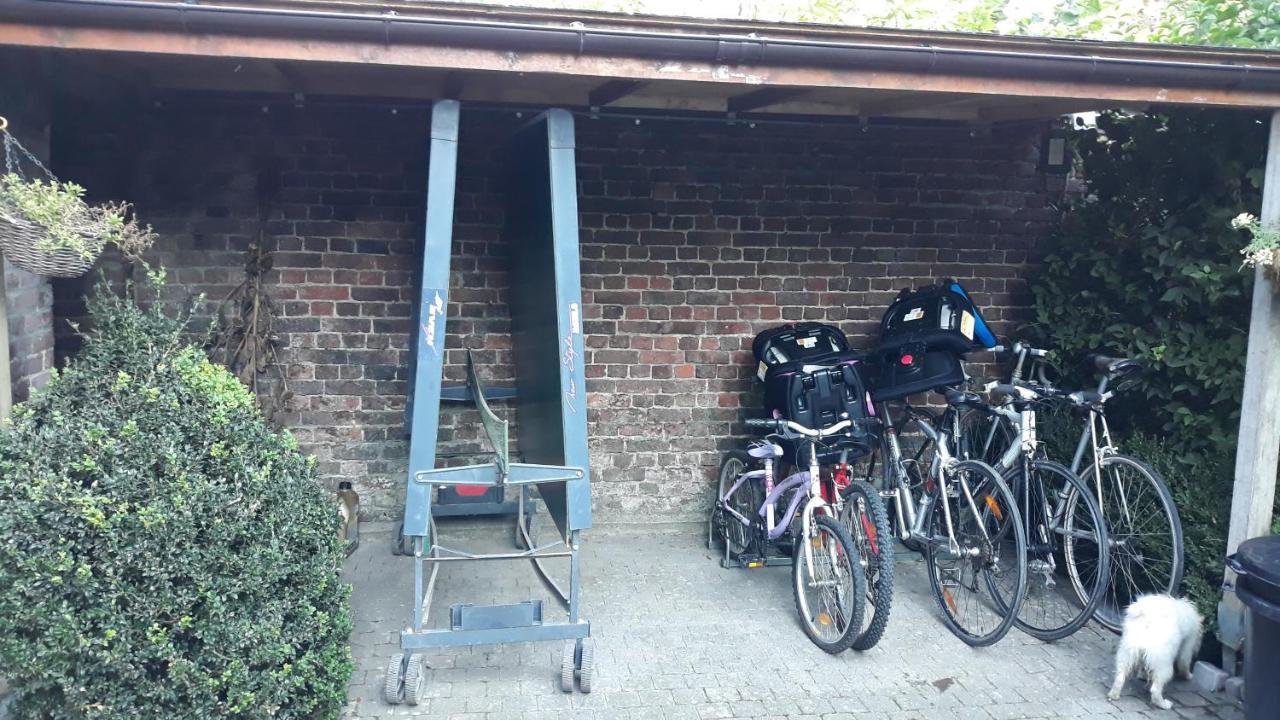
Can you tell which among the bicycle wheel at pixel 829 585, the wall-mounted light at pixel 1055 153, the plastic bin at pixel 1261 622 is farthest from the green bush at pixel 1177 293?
the bicycle wheel at pixel 829 585

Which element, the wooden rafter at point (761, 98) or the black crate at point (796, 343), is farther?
the black crate at point (796, 343)

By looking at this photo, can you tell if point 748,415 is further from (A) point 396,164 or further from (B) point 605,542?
(A) point 396,164

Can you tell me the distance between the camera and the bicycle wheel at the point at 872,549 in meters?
4.35

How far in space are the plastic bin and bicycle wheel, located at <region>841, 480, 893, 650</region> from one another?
1.34 meters

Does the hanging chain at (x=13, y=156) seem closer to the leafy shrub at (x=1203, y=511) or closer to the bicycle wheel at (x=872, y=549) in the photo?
the bicycle wheel at (x=872, y=549)

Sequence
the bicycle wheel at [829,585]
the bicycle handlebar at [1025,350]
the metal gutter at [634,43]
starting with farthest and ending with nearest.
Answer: the bicycle handlebar at [1025,350] < the bicycle wheel at [829,585] < the metal gutter at [634,43]

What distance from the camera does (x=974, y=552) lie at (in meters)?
4.73

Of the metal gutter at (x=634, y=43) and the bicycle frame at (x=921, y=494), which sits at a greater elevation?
the metal gutter at (x=634, y=43)

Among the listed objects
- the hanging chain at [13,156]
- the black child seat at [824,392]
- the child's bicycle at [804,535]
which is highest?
the hanging chain at [13,156]

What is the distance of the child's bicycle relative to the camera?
4.47 metres

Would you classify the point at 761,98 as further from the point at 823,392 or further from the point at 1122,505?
the point at 1122,505

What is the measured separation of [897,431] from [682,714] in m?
2.28

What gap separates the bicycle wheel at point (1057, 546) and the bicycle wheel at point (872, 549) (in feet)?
2.33

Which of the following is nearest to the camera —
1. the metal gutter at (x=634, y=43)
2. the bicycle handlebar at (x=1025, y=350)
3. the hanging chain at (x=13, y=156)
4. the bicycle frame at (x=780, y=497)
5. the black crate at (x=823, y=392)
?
the metal gutter at (x=634, y=43)
